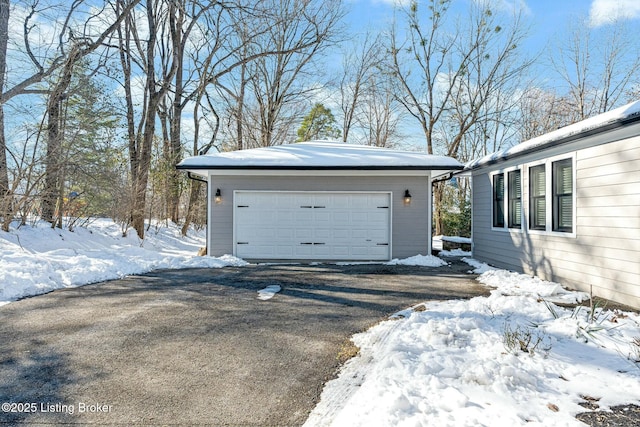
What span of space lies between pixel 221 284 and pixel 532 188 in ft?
20.7

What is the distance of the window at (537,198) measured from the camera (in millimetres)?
6766

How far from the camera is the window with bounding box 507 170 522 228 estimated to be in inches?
297

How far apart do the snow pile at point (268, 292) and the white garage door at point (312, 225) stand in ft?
10.3

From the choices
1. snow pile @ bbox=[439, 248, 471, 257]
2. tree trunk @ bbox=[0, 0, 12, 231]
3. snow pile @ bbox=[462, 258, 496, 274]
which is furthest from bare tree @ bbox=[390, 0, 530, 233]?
tree trunk @ bbox=[0, 0, 12, 231]

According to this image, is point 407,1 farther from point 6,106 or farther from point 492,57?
point 6,106

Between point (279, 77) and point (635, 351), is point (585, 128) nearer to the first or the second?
point (635, 351)

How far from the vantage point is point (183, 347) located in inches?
133

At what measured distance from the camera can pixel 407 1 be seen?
59.7ft

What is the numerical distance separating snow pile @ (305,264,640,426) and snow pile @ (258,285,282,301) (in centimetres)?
210

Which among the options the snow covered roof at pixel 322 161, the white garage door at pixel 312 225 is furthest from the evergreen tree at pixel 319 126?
the white garage door at pixel 312 225

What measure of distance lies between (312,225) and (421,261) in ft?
9.53

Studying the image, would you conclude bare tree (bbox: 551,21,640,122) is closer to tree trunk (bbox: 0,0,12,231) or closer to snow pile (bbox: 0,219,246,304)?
snow pile (bbox: 0,219,246,304)

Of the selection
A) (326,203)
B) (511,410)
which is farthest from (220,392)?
(326,203)

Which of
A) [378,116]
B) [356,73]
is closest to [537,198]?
[356,73]
